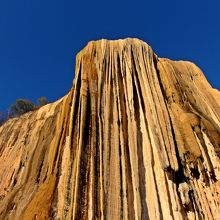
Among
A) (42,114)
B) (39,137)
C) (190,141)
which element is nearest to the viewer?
(190,141)

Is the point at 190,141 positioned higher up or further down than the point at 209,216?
higher up

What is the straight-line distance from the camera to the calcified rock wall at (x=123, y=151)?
11.1m

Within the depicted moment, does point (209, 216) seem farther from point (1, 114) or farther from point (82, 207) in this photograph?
point (1, 114)

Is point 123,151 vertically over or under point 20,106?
under

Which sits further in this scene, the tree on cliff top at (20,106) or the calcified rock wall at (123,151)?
the tree on cliff top at (20,106)

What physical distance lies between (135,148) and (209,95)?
27.2ft

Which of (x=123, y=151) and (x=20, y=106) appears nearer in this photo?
(x=123, y=151)

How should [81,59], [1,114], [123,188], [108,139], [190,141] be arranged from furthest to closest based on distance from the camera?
[1,114] → [81,59] → [190,141] → [108,139] → [123,188]

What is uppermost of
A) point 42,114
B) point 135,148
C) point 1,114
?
point 1,114

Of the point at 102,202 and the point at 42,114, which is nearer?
the point at 102,202

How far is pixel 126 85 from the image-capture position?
1517cm

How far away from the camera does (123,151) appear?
Result: 12.5 m

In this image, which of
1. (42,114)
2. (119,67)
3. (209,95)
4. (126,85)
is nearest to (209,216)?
(126,85)

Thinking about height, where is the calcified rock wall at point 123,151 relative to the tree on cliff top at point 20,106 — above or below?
below
